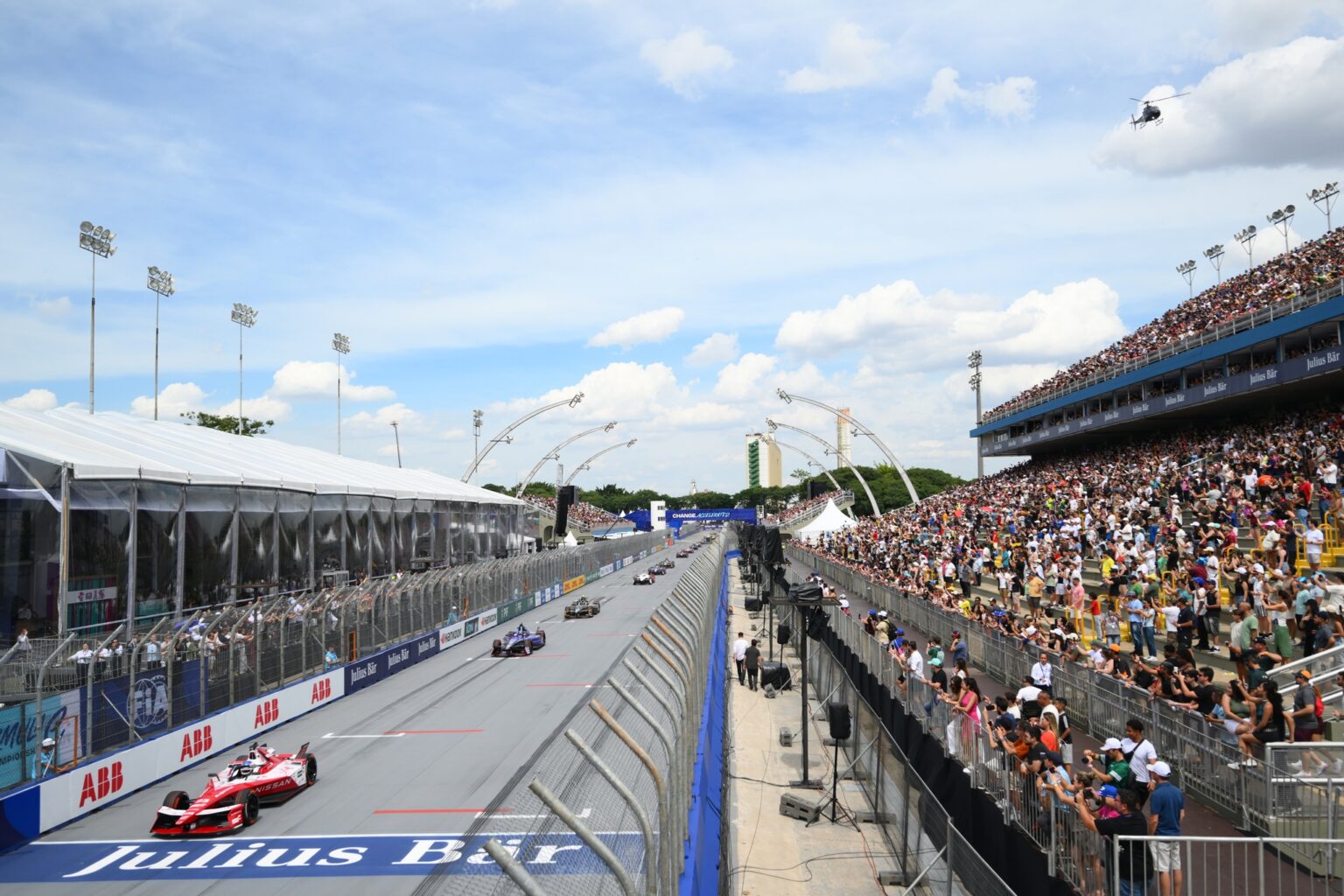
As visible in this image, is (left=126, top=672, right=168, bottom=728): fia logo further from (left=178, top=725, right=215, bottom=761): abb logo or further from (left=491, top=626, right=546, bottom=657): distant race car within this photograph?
(left=491, top=626, right=546, bottom=657): distant race car

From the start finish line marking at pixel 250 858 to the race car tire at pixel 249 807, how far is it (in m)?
0.44

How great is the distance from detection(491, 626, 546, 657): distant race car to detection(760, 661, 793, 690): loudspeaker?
9.74m

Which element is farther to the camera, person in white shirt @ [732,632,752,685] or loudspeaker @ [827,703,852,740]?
person in white shirt @ [732,632,752,685]

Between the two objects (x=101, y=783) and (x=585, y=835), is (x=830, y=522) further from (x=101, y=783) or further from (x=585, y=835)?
(x=585, y=835)

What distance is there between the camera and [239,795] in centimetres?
1294

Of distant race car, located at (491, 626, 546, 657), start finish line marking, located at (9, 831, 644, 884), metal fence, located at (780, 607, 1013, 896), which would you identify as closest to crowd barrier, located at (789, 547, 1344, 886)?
metal fence, located at (780, 607, 1013, 896)

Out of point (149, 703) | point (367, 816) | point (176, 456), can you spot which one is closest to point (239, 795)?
point (367, 816)

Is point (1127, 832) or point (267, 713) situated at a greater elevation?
point (1127, 832)

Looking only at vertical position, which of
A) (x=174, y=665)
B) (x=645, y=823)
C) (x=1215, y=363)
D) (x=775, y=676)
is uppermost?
(x=1215, y=363)

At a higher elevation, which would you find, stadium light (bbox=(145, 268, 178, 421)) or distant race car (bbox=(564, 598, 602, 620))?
stadium light (bbox=(145, 268, 178, 421))

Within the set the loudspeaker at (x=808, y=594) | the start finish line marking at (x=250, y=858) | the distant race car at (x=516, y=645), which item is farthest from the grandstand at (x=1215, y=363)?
the start finish line marking at (x=250, y=858)

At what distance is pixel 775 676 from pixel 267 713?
1069cm

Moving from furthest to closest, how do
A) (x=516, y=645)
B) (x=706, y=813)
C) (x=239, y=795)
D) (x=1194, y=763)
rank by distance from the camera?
(x=516, y=645)
(x=239, y=795)
(x=1194, y=763)
(x=706, y=813)

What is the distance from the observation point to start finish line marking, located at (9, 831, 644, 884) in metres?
11.0
